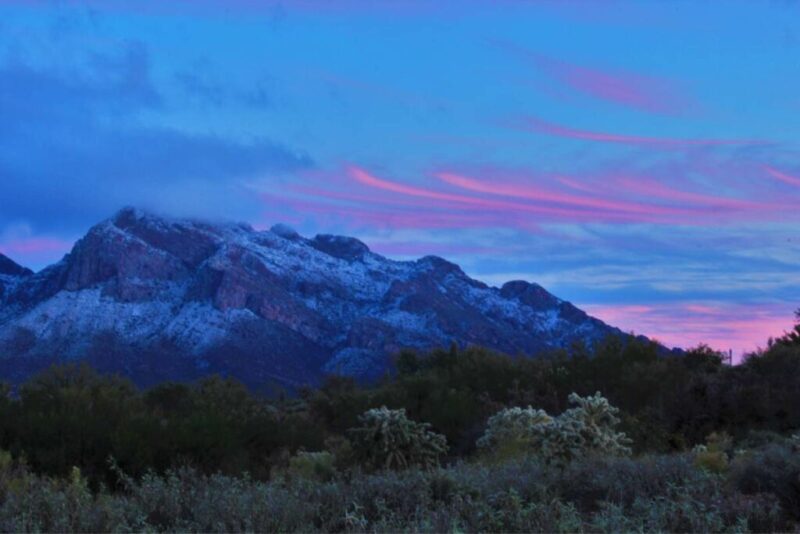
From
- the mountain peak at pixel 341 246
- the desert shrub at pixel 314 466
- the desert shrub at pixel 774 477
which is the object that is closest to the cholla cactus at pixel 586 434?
the desert shrub at pixel 314 466

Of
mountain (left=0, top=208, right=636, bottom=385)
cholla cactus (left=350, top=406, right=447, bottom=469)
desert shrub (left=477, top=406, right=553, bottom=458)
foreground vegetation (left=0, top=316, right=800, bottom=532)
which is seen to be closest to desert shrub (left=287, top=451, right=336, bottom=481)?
foreground vegetation (left=0, top=316, right=800, bottom=532)

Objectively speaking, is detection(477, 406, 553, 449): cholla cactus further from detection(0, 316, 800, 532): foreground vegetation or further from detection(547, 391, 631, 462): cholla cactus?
detection(547, 391, 631, 462): cholla cactus

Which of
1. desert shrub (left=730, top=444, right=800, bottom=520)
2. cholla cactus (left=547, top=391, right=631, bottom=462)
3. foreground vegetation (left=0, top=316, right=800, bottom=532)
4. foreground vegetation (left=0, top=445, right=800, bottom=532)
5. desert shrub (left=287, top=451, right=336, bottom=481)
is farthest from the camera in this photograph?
cholla cactus (left=547, top=391, right=631, bottom=462)

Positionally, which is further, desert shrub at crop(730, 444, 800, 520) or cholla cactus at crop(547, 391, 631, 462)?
cholla cactus at crop(547, 391, 631, 462)

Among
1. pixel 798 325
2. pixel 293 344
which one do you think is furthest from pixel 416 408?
pixel 293 344

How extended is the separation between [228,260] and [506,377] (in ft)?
233

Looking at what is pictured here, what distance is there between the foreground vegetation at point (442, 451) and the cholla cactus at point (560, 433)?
0.12 feet

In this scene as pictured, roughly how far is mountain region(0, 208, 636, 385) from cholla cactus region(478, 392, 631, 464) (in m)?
55.4

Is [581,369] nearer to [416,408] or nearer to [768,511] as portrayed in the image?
[416,408]

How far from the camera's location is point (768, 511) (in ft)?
33.3

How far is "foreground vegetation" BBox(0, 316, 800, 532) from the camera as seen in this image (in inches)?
376

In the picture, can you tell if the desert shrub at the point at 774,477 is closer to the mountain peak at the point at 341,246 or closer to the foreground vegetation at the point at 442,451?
the foreground vegetation at the point at 442,451

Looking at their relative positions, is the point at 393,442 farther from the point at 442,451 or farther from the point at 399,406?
the point at 399,406

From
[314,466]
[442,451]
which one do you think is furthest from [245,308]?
[314,466]
